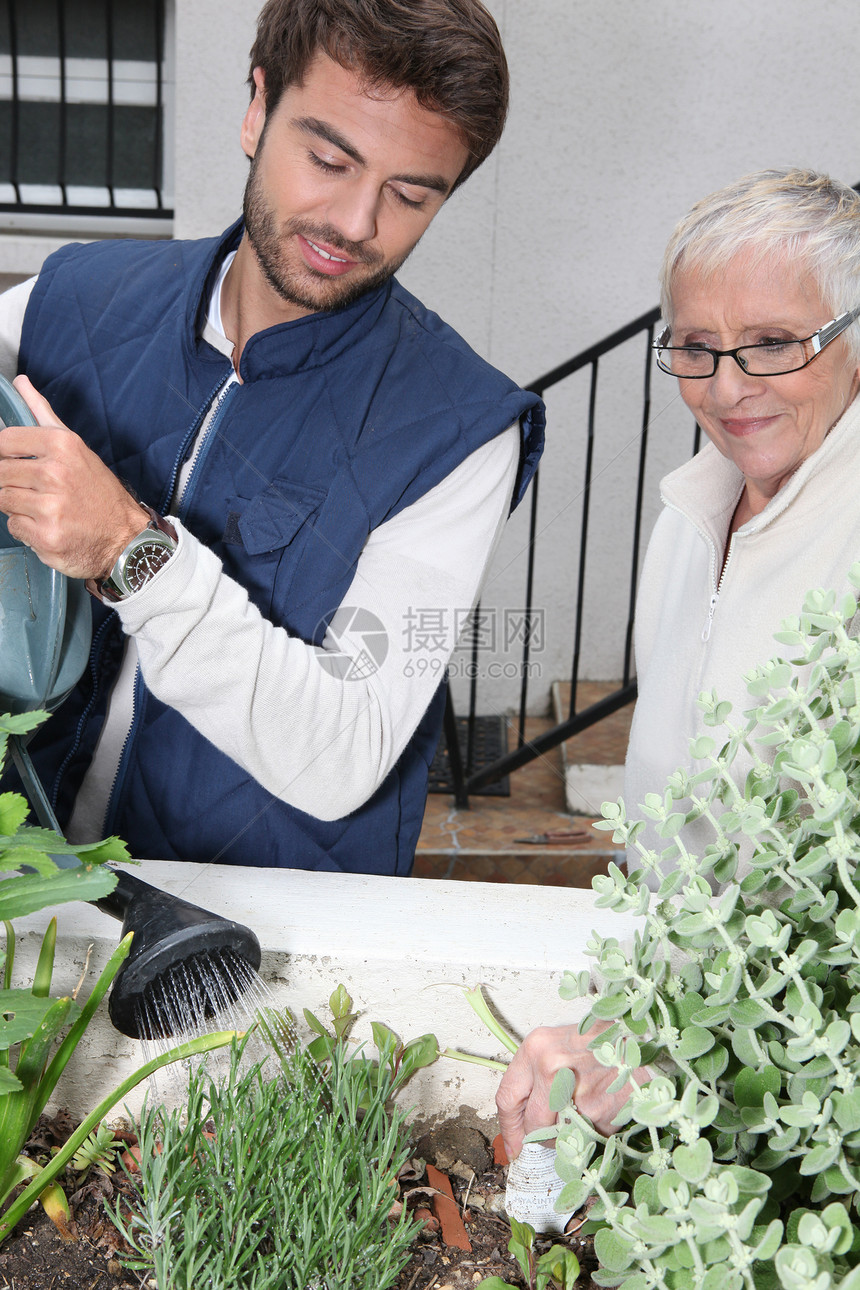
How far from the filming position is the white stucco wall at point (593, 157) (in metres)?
3.94

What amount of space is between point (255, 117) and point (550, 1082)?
4.17ft

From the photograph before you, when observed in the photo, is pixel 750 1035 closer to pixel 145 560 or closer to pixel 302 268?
pixel 145 560

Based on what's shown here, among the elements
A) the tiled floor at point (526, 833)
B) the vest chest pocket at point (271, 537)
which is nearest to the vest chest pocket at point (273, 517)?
the vest chest pocket at point (271, 537)

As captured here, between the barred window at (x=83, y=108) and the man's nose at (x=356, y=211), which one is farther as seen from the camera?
the barred window at (x=83, y=108)

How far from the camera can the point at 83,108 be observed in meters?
4.23

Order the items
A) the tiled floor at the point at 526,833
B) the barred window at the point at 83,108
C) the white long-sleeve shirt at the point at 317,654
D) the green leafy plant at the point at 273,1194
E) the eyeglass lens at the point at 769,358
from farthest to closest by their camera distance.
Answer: the barred window at the point at 83,108
the tiled floor at the point at 526,833
the eyeglass lens at the point at 769,358
the white long-sleeve shirt at the point at 317,654
the green leafy plant at the point at 273,1194

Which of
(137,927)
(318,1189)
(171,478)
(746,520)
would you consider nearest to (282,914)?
(137,927)

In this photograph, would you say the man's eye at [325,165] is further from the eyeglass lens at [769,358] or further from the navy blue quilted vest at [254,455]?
the eyeglass lens at [769,358]

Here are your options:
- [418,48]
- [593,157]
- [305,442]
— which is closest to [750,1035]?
[305,442]

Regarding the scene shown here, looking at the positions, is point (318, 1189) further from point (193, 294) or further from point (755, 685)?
point (193, 294)

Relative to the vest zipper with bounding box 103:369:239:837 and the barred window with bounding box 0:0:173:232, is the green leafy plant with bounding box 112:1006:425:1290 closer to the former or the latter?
the vest zipper with bounding box 103:369:239:837

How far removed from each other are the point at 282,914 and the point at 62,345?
87cm

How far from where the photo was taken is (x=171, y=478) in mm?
1381

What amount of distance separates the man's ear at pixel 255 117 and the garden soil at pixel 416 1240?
1.23m
